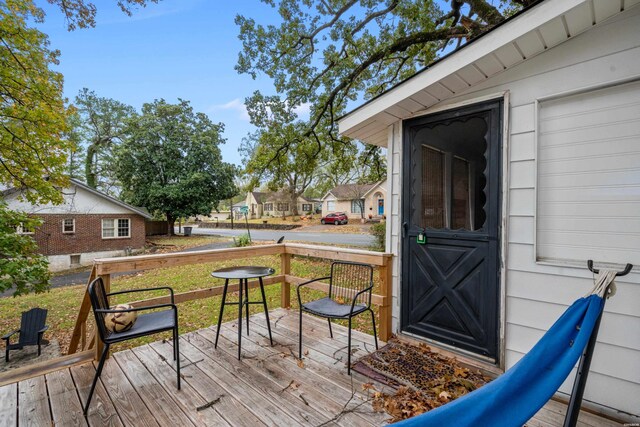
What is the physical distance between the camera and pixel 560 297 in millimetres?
2123

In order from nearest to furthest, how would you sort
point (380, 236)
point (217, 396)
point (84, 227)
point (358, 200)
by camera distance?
point (217, 396) → point (380, 236) → point (84, 227) → point (358, 200)

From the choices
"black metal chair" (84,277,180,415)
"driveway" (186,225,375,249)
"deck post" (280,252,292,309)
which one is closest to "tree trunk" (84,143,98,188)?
"driveway" (186,225,375,249)

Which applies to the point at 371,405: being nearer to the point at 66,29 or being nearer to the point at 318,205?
the point at 66,29

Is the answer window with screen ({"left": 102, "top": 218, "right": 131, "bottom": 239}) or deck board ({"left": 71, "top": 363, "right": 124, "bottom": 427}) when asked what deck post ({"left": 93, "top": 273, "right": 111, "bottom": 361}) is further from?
A: window with screen ({"left": 102, "top": 218, "right": 131, "bottom": 239})

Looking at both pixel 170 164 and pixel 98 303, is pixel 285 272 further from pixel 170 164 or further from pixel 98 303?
pixel 170 164

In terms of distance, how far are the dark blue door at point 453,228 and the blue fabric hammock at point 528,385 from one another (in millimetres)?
1255

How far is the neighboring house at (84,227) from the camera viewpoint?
487 inches

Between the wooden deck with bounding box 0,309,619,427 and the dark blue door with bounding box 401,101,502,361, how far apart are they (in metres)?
0.69

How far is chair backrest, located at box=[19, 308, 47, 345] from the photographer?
4461 millimetres

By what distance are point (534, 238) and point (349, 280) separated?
1.76 metres

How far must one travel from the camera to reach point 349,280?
3.19 metres

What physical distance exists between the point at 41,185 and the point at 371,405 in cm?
610

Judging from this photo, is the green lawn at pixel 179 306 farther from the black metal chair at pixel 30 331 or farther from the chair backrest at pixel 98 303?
the chair backrest at pixel 98 303

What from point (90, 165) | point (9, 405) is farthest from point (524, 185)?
point (90, 165)
